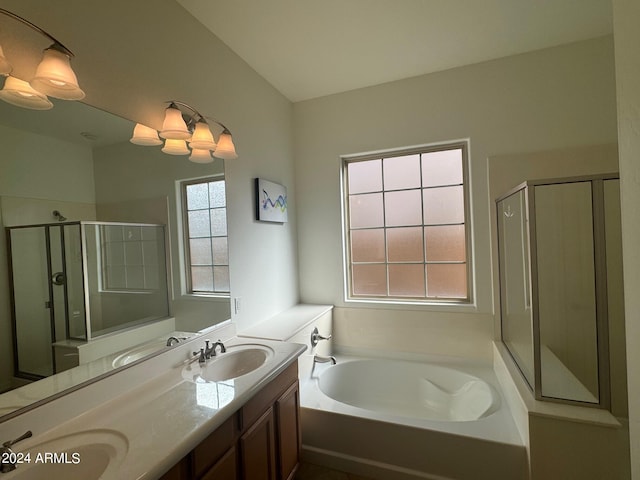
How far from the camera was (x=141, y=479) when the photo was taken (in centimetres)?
76

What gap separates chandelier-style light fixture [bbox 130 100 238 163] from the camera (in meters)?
1.46

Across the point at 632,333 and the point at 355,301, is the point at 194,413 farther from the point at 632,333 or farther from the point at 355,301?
the point at 355,301

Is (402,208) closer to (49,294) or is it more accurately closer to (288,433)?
(288,433)

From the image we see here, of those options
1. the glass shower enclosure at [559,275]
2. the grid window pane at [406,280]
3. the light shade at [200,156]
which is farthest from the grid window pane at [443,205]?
the light shade at [200,156]

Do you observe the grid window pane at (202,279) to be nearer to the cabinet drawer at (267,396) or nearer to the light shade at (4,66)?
the cabinet drawer at (267,396)

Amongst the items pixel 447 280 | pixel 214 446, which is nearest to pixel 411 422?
pixel 214 446

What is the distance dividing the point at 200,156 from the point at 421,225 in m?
1.92

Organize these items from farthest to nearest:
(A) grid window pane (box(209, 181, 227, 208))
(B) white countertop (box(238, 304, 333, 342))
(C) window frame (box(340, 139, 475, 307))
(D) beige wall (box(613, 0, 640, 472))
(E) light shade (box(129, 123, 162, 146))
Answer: (C) window frame (box(340, 139, 475, 307)) < (B) white countertop (box(238, 304, 333, 342)) < (A) grid window pane (box(209, 181, 227, 208)) < (E) light shade (box(129, 123, 162, 146)) < (D) beige wall (box(613, 0, 640, 472))

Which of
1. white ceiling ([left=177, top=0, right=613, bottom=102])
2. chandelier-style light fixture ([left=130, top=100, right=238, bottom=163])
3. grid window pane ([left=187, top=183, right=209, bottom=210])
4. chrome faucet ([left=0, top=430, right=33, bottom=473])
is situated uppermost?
white ceiling ([left=177, top=0, right=613, bottom=102])

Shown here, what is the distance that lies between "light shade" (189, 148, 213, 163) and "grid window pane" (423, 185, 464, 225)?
1852 mm

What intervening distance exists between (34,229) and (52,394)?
59 centimetres

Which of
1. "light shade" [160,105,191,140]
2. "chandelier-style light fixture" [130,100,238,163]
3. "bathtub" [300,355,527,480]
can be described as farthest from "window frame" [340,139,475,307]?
"light shade" [160,105,191,140]

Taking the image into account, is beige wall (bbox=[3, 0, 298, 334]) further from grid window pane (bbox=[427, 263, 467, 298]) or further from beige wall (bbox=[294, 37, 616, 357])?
grid window pane (bbox=[427, 263, 467, 298])

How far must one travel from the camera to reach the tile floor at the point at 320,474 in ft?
5.88
